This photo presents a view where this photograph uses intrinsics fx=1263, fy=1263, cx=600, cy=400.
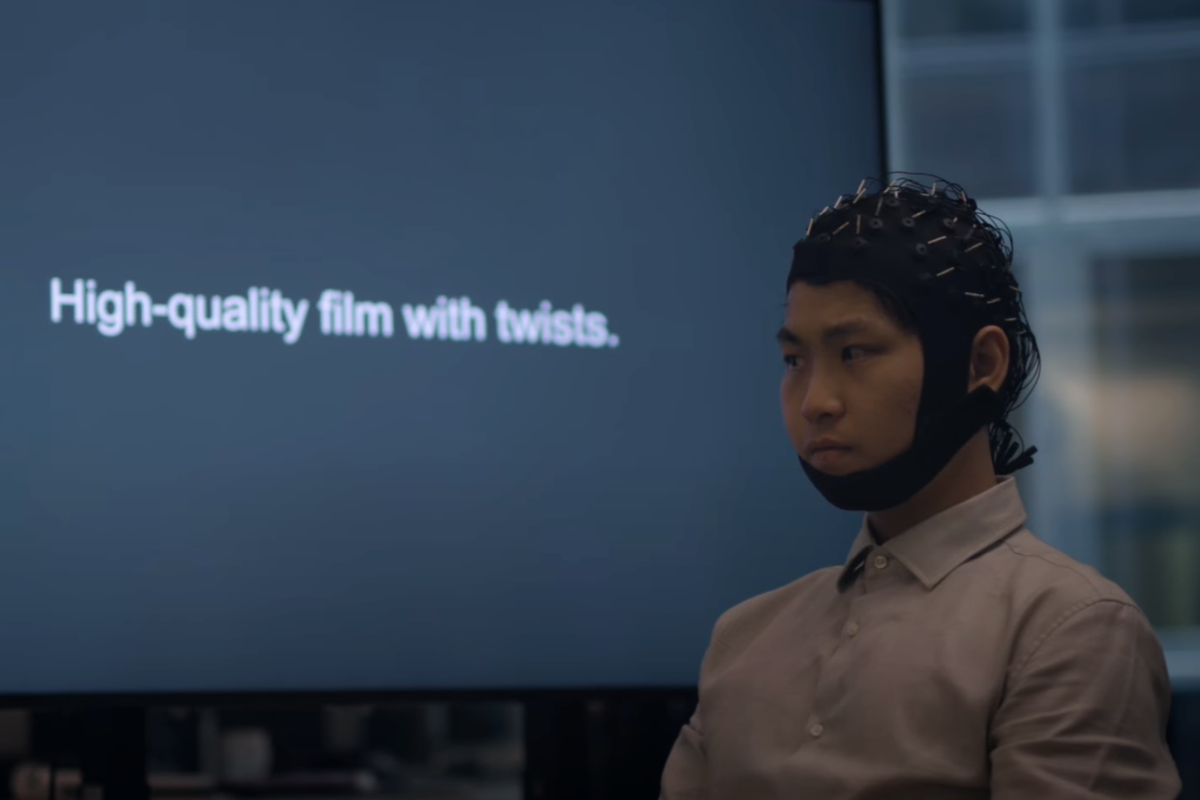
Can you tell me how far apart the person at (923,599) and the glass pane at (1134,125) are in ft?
5.08

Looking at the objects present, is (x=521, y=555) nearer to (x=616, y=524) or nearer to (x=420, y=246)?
(x=616, y=524)

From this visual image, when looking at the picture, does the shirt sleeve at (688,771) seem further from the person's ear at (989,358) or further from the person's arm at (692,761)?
the person's ear at (989,358)

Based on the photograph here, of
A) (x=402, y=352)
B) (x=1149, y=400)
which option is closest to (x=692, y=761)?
(x=402, y=352)

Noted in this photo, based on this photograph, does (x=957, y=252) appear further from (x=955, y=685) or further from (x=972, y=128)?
→ (x=972, y=128)

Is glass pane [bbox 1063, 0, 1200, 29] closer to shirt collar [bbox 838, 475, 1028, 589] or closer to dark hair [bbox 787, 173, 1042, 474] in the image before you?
dark hair [bbox 787, 173, 1042, 474]

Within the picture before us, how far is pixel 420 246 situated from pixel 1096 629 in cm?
132

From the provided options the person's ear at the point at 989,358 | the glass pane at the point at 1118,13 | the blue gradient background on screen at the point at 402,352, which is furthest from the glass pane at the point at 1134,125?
the person's ear at the point at 989,358

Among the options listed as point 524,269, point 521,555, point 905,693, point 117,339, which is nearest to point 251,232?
point 117,339

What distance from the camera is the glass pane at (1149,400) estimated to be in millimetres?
2562

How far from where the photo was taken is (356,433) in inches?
78.4

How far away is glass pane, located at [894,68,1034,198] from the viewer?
2.60 meters

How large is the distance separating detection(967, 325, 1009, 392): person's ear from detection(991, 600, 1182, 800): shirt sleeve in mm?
225

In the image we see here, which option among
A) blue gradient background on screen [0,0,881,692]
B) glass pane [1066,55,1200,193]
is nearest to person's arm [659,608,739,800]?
blue gradient background on screen [0,0,881,692]

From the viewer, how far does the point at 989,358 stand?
3.77 ft
